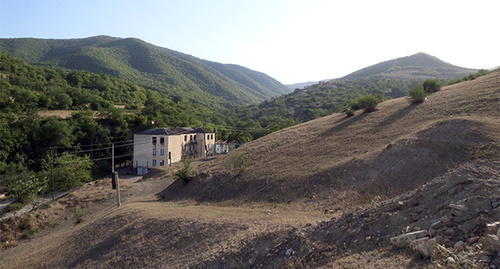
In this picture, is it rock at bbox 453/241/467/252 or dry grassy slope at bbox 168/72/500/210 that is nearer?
rock at bbox 453/241/467/252

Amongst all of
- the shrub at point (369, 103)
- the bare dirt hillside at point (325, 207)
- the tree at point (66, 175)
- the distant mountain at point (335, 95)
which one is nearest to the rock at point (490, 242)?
the bare dirt hillside at point (325, 207)

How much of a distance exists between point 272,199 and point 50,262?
1158 centimetres

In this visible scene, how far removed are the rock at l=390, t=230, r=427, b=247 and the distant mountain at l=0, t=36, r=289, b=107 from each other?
11816 centimetres

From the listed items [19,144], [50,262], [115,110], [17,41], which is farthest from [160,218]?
[17,41]

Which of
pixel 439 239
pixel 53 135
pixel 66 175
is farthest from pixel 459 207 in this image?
pixel 53 135

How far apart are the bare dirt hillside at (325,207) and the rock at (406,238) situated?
0.14m

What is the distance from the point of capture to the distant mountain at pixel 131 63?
385 ft

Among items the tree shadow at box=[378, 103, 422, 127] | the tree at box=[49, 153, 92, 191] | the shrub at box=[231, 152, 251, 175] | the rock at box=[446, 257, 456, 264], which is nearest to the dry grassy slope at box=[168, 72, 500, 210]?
the tree shadow at box=[378, 103, 422, 127]

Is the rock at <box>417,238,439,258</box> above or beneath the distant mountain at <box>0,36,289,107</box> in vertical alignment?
beneath

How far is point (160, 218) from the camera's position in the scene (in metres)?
13.9

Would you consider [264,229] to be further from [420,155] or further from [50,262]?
[50,262]

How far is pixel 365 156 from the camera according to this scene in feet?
53.5

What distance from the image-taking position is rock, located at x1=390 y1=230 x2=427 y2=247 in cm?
596

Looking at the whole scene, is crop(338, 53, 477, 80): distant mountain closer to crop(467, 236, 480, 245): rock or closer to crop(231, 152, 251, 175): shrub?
crop(231, 152, 251, 175): shrub
